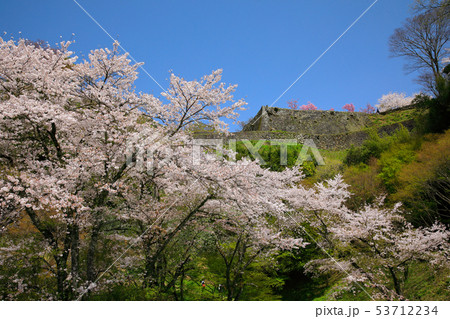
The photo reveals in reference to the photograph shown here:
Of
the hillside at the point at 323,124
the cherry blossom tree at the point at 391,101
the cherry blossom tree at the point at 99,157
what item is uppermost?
the cherry blossom tree at the point at 391,101

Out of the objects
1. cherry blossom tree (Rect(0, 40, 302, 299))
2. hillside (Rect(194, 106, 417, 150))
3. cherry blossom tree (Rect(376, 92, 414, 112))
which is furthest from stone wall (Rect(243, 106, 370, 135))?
cherry blossom tree (Rect(0, 40, 302, 299))

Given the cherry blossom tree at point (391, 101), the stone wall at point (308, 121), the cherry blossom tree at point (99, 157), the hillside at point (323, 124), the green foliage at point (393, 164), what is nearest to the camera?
the cherry blossom tree at point (99, 157)

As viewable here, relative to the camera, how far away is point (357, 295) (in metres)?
8.69

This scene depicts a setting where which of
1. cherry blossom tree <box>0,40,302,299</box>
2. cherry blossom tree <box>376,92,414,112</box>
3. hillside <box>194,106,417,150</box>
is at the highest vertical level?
cherry blossom tree <box>376,92,414,112</box>

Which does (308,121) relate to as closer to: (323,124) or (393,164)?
(323,124)

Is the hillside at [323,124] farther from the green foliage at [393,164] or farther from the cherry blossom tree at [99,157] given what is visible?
the cherry blossom tree at [99,157]

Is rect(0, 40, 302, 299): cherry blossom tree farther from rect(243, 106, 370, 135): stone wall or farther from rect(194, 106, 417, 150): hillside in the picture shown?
rect(243, 106, 370, 135): stone wall

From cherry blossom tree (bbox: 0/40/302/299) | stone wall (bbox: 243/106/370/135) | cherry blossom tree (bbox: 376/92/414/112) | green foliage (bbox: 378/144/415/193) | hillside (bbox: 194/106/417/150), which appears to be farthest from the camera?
cherry blossom tree (bbox: 376/92/414/112)

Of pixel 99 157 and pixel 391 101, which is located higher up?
pixel 391 101

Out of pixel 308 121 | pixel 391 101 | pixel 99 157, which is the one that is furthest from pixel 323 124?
pixel 99 157

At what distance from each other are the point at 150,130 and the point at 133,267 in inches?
111

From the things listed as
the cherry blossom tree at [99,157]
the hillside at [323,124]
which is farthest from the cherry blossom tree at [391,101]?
the cherry blossom tree at [99,157]

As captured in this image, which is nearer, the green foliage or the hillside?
the green foliage

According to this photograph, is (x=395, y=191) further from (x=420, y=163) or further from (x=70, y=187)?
(x=70, y=187)
